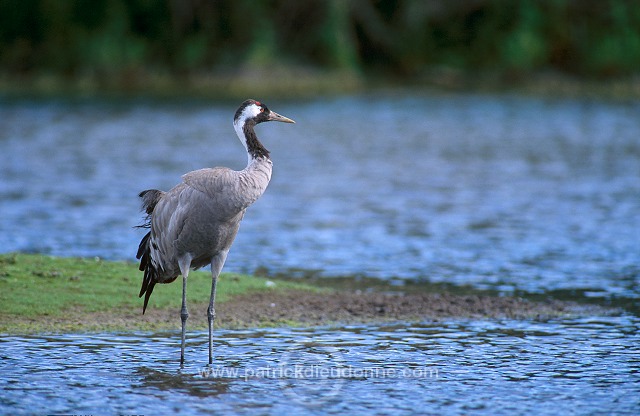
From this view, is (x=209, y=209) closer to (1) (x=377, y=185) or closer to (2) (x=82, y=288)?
(2) (x=82, y=288)

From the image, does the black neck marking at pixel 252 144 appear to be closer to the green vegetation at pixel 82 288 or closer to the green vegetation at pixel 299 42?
the green vegetation at pixel 82 288

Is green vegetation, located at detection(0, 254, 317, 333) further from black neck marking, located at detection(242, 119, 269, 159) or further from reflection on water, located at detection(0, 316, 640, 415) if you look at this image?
black neck marking, located at detection(242, 119, 269, 159)

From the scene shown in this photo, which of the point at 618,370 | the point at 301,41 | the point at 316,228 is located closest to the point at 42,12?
the point at 301,41

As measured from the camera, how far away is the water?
33.3 feet

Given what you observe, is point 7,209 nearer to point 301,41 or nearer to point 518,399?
point 518,399

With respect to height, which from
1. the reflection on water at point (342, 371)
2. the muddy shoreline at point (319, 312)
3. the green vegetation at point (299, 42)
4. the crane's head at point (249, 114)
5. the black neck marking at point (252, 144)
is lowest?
the reflection on water at point (342, 371)

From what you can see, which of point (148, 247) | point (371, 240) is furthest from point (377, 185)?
point (148, 247)

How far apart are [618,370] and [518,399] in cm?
154

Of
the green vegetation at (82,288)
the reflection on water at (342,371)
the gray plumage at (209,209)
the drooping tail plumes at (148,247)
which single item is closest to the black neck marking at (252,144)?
the gray plumage at (209,209)

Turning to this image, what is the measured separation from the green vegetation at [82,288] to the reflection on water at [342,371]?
952mm

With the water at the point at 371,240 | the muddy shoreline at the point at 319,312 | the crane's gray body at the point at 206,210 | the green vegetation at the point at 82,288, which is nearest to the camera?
the water at the point at 371,240

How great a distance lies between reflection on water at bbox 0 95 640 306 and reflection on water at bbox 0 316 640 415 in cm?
335

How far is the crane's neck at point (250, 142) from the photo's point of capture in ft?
36.4

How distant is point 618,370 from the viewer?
10906 millimetres
